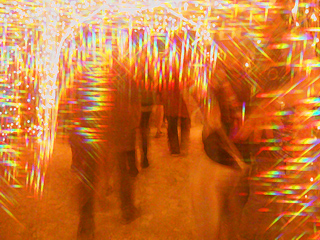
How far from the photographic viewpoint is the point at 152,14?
3.25ft

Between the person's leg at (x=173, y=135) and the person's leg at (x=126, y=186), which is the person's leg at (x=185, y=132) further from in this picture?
the person's leg at (x=126, y=186)

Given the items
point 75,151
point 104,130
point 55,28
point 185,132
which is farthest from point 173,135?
point 55,28

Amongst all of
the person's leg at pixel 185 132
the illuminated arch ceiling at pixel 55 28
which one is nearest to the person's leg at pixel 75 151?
the illuminated arch ceiling at pixel 55 28

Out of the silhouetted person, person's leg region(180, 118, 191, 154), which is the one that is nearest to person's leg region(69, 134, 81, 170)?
the silhouetted person

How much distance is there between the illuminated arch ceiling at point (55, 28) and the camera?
98 centimetres

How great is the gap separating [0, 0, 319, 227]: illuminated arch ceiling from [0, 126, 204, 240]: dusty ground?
0.12 metres

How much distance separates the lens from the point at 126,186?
1.08m

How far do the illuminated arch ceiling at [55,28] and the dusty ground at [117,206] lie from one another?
0.12m

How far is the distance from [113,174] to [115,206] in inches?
4.5

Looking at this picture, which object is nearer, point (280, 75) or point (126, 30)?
point (280, 75)

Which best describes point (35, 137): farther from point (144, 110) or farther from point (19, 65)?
point (144, 110)

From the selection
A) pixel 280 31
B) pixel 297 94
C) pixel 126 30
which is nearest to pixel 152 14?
pixel 126 30

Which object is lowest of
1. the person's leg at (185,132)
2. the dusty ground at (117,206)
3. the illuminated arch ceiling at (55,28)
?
the dusty ground at (117,206)

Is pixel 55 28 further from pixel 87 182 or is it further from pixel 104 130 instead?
pixel 87 182
